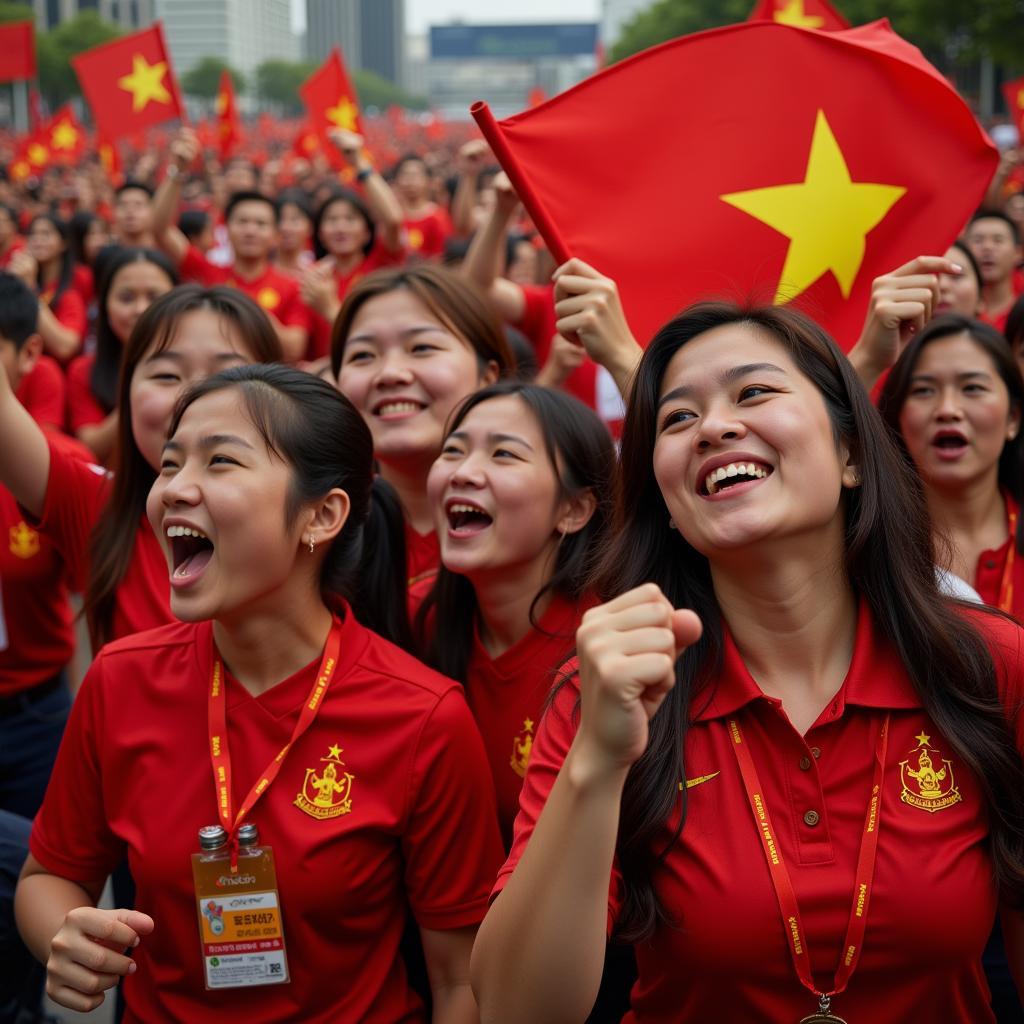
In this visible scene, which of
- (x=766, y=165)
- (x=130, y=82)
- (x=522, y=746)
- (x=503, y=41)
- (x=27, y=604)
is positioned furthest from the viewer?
(x=503, y=41)

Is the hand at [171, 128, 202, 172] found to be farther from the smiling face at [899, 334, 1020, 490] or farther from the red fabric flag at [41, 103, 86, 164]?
the red fabric flag at [41, 103, 86, 164]

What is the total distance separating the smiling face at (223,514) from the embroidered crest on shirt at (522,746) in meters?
0.60

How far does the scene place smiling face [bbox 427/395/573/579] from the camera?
2.86m

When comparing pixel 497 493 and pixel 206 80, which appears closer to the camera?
pixel 497 493

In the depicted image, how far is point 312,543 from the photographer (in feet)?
8.14

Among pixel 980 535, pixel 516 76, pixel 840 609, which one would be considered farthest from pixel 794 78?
pixel 516 76

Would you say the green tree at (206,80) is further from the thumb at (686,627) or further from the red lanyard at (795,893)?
the thumb at (686,627)

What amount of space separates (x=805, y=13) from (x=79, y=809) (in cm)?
512

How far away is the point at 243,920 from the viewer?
7.10ft

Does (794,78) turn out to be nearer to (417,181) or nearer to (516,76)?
(417,181)

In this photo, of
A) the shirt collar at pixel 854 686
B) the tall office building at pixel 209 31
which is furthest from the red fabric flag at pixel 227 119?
the tall office building at pixel 209 31

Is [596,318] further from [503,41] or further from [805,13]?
[503,41]

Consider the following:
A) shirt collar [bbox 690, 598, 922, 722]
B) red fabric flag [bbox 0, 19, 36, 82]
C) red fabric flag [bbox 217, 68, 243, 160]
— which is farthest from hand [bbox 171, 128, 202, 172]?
red fabric flag [bbox 0, 19, 36, 82]

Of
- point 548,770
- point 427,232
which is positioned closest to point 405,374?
point 548,770
